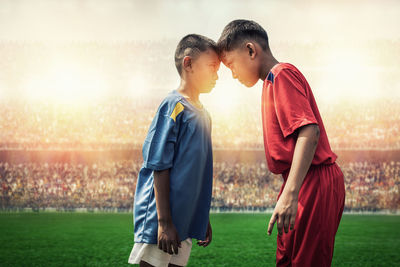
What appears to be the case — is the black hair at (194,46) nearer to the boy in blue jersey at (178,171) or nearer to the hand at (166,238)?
the boy in blue jersey at (178,171)

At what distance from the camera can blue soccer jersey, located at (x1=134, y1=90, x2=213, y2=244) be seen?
1.46 meters

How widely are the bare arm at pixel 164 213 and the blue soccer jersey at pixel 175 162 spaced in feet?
0.12

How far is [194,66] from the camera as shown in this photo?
1.63m

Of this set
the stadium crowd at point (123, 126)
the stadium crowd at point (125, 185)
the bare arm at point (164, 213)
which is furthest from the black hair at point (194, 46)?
the stadium crowd at point (123, 126)

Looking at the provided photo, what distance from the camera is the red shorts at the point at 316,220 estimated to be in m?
1.31

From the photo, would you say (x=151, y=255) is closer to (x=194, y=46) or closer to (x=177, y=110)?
(x=177, y=110)

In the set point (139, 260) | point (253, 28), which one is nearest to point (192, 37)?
point (253, 28)

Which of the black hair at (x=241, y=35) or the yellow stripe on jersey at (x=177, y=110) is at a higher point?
the black hair at (x=241, y=35)

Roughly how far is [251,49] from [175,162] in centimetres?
54

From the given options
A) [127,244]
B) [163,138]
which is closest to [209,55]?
[163,138]

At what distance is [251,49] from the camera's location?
4.85 ft

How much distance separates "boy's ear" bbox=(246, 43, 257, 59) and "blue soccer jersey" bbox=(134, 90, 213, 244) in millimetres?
317

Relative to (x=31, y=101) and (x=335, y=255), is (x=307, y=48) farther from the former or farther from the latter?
(x=335, y=255)

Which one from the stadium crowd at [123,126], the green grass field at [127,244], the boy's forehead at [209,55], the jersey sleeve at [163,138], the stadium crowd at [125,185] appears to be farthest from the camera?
the stadium crowd at [123,126]
